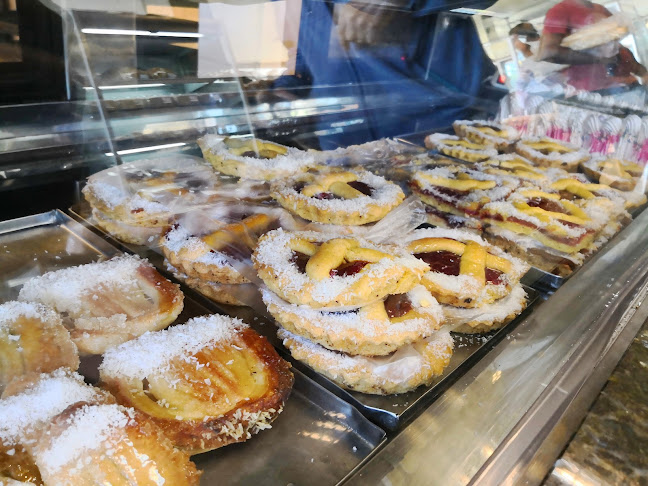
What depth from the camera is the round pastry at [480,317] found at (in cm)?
212

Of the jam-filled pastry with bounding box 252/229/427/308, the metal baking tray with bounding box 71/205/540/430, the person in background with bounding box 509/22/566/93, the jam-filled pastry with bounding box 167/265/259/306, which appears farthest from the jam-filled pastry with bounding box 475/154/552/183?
the jam-filled pastry with bounding box 167/265/259/306

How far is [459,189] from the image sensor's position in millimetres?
3320

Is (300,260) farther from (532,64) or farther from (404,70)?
(532,64)

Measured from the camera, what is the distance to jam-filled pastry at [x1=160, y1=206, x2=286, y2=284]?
2.13m

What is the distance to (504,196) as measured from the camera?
10.7ft

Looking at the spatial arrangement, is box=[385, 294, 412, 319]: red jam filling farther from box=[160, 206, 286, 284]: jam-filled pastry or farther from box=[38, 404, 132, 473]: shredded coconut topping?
box=[38, 404, 132, 473]: shredded coconut topping

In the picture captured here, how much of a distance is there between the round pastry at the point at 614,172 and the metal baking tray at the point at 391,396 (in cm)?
204

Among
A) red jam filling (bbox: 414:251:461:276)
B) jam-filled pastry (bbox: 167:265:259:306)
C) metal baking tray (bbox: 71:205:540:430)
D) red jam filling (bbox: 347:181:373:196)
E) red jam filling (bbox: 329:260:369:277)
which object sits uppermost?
red jam filling (bbox: 329:260:369:277)

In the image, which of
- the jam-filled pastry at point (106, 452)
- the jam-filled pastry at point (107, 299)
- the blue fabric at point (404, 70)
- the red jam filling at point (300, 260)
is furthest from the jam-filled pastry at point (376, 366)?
the blue fabric at point (404, 70)

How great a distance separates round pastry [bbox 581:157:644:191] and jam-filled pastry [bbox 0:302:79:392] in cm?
389

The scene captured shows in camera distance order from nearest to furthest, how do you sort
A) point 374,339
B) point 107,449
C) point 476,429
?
point 107,449 < point 476,429 < point 374,339

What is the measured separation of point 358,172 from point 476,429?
1.72 metres

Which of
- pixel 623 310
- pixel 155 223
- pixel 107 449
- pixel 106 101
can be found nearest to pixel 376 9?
pixel 106 101

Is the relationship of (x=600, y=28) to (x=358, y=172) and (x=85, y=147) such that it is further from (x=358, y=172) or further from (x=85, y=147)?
(x=85, y=147)
